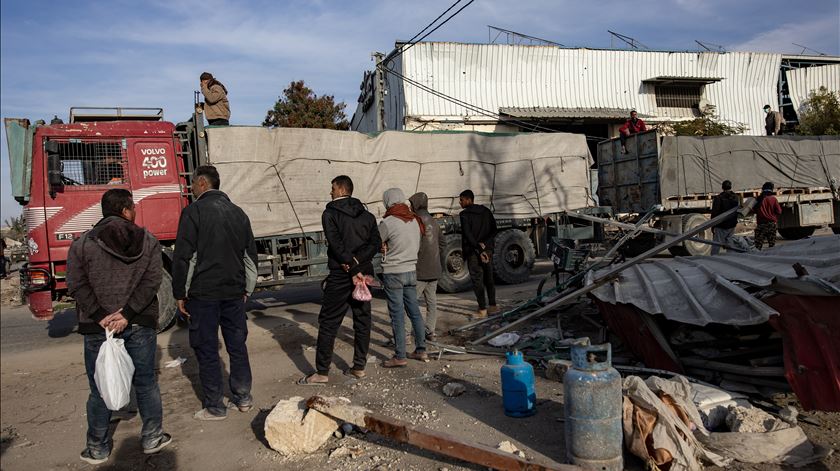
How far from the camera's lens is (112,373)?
3469 mm

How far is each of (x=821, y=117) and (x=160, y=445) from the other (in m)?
26.1

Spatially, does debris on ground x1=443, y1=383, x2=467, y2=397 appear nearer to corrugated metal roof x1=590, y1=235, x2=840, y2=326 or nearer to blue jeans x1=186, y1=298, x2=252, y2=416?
corrugated metal roof x1=590, y1=235, x2=840, y2=326

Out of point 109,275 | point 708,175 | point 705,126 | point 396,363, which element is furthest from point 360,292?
point 705,126

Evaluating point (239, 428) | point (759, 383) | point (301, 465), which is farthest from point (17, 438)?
point (759, 383)

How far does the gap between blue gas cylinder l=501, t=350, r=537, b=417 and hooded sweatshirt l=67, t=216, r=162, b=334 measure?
246 cm

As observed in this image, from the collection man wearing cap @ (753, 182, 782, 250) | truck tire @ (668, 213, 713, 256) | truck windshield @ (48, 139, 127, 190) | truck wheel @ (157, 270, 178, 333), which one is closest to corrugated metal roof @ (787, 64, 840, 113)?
truck tire @ (668, 213, 713, 256)

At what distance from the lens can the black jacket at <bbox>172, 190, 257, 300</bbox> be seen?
4.33 metres

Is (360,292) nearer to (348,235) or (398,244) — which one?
(348,235)

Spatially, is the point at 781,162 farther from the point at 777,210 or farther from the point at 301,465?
the point at 301,465

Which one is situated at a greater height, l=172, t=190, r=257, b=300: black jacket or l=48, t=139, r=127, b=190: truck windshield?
l=48, t=139, r=127, b=190: truck windshield

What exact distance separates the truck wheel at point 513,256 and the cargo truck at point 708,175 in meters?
3.24

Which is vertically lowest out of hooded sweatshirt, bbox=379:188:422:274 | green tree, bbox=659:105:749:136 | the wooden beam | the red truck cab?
the wooden beam

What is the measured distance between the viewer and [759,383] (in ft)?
13.4

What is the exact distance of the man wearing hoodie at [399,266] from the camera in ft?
18.2
